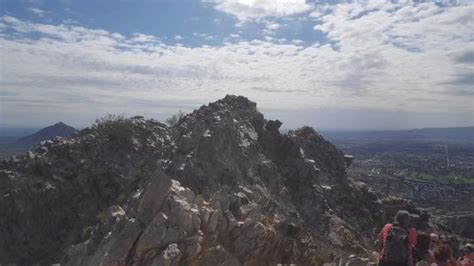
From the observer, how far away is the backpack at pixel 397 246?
47.0 feet

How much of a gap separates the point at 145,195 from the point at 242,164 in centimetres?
1700

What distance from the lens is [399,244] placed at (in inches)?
564

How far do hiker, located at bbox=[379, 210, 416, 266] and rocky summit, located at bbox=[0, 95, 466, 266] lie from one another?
Answer: 398 inches

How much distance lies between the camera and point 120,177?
148 ft

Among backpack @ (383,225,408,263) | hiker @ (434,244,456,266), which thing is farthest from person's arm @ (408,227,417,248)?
hiker @ (434,244,456,266)

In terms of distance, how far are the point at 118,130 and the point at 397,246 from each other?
40336mm

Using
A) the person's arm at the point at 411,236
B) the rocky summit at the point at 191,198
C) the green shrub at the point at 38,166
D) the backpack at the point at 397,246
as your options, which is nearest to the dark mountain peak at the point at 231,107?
the rocky summit at the point at 191,198

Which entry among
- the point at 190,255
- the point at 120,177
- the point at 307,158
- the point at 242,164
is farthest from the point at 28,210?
the point at 307,158

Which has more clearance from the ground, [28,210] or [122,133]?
[122,133]

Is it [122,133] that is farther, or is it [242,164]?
[122,133]

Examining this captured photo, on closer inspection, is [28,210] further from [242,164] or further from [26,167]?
[242,164]

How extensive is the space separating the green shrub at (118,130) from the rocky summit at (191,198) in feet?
0.36

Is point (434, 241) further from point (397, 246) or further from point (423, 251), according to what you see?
point (397, 246)

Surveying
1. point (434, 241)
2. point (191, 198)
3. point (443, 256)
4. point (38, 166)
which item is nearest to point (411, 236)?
point (443, 256)
